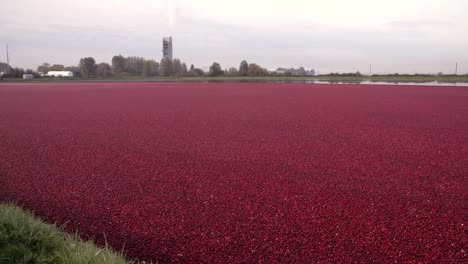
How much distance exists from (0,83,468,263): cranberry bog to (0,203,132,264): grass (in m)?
0.54

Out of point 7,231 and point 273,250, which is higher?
point 7,231

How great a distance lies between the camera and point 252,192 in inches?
206

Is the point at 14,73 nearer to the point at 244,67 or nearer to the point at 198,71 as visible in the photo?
the point at 198,71

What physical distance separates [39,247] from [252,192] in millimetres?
2957

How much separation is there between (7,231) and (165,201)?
6.57 ft

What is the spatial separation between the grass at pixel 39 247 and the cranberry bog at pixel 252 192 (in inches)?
21.2

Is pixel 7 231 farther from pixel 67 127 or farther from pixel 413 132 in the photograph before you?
pixel 413 132

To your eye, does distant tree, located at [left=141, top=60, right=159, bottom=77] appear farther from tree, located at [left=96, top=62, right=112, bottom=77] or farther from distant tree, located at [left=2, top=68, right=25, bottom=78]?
distant tree, located at [left=2, top=68, right=25, bottom=78]

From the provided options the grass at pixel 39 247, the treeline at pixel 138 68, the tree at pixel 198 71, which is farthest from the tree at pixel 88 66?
the grass at pixel 39 247

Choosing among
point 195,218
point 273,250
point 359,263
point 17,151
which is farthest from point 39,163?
point 359,263

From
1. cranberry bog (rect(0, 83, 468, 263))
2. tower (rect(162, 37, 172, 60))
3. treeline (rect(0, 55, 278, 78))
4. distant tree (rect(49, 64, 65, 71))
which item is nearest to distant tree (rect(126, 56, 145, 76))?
treeline (rect(0, 55, 278, 78))

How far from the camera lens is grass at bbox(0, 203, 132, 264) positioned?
9.48ft

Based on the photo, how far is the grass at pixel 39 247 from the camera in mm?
2891

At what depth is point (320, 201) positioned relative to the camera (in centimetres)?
486
